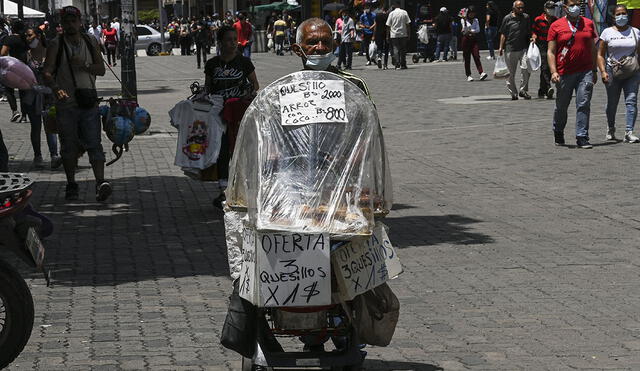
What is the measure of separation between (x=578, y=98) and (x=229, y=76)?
548cm

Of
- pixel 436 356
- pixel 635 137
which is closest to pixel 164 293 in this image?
pixel 436 356

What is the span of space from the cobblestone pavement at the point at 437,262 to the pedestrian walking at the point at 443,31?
19.4 meters

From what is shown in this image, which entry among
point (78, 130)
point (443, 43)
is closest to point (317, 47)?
point (78, 130)

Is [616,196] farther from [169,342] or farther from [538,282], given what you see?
[169,342]

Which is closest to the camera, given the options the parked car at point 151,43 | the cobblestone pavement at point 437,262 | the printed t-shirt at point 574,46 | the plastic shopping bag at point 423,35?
the cobblestone pavement at point 437,262

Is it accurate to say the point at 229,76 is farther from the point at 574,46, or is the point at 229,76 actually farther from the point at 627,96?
the point at 627,96

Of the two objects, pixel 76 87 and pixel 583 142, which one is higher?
pixel 76 87

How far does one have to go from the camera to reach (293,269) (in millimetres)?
4566

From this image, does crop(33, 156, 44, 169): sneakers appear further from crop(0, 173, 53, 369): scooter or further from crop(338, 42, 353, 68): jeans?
crop(338, 42, 353, 68): jeans

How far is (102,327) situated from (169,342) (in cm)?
55

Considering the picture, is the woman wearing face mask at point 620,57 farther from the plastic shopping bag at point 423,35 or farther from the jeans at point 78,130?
the plastic shopping bag at point 423,35

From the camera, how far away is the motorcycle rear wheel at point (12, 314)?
5508 millimetres

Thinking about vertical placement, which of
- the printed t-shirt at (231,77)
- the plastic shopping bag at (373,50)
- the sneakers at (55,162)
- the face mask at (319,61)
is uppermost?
the face mask at (319,61)

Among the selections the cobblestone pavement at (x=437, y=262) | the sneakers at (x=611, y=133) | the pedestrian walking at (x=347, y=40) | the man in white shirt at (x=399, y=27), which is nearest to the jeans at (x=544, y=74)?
the cobblestone pavement at (x=437, y=262)
